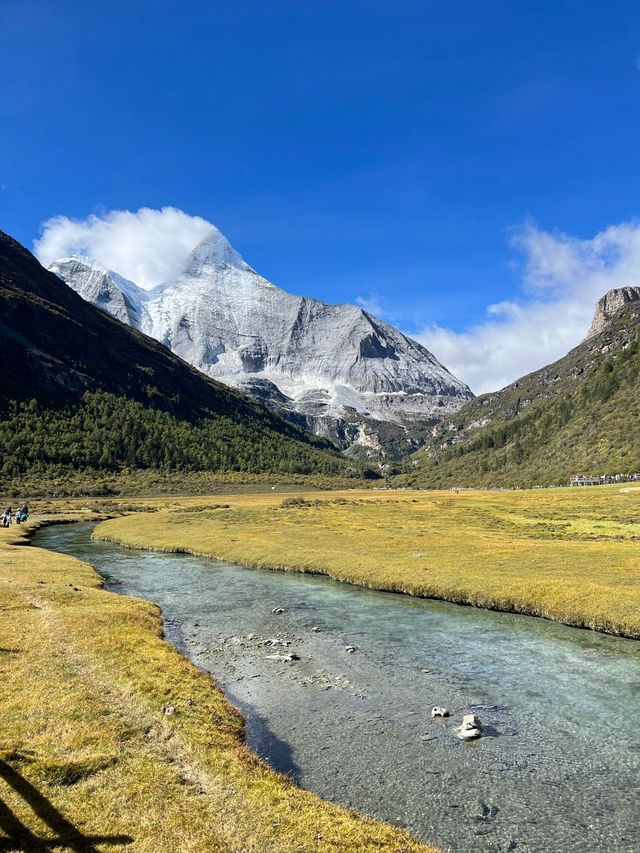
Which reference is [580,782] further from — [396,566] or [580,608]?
[396,566]

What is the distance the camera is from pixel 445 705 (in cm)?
2384

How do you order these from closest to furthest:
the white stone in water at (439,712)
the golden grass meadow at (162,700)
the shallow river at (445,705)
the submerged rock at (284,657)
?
the golden grass meadow at (162,700)
the shallow river at (445,705)
the white stone in water at (439,712)
the submerged rock at (284,657)

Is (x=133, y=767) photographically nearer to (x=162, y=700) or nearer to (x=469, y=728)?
(x=162, y=700)

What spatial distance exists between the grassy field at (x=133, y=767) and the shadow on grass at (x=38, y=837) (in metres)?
0.04

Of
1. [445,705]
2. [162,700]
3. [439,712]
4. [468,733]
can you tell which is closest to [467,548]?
[445,705]

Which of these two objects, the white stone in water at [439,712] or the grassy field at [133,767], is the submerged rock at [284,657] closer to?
the grassy field at [133,767]

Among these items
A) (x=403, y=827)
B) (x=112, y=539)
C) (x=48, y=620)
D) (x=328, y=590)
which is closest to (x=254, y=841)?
(x=403, y=827)

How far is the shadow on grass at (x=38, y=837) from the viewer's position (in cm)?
1203

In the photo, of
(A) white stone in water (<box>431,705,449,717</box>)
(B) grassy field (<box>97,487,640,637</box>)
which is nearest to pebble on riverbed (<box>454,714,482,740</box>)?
(A) white stone in water (<box>431,705,449,717</box>)

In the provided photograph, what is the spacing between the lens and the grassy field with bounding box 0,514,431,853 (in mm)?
13039

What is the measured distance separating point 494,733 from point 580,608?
19.2 meters

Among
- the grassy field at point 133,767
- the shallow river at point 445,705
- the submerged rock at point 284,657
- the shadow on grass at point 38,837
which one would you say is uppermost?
the shadow on grass at point 38,837

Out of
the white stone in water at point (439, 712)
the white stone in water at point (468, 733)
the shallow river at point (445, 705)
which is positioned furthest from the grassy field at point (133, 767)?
the white stone in water at point (439, 712)

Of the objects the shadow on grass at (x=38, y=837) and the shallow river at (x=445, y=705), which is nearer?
the shadow on grass at (x=38, y=837)
